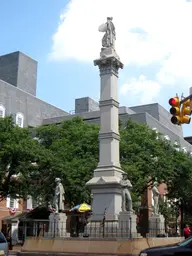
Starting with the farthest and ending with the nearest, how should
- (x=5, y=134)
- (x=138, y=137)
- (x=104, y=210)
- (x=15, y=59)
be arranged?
1. (x=15, y=59)
2. (x=138, y=137)
3. (x=5, y=134)
4. (x=104, y=210)

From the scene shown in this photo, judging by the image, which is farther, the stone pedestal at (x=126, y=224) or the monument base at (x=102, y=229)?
the monument base at (x=102, y=229)

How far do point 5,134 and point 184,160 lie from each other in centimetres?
1851

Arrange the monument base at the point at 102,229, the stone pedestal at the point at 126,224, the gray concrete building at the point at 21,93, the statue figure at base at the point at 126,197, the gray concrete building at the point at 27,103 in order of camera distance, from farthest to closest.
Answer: the gray concrete building at the point at 27,103 < the gray concrete building at the point at 21,93 < the monument base at the point at 102,229 < the statue figure at base at the point at 126,197 < the stone pedestal at the point at 126,224

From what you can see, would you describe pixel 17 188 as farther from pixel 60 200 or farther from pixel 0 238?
pixel 0 238

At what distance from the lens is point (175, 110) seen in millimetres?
13922

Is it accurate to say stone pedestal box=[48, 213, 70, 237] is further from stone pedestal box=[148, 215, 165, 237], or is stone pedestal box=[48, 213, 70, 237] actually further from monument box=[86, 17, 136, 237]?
stone pedestal box=[148, 215, 165, 237]

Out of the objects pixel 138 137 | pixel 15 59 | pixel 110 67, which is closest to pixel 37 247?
pixel 110 67

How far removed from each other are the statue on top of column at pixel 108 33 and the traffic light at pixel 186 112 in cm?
1061

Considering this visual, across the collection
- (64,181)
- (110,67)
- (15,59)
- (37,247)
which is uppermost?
(15,59)

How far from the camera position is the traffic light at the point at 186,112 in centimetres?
1402

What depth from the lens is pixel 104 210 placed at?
20.3 metres

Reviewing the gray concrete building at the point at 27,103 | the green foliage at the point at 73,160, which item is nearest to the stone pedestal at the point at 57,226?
the green foliage at the point at 73,160

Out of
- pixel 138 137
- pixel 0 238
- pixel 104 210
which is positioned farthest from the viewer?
pixel 138 137

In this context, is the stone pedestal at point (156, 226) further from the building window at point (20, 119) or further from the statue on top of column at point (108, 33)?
the building window at point (20, 119)
